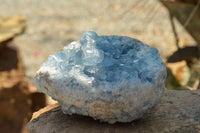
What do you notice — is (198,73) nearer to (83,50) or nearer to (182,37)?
(182,37)

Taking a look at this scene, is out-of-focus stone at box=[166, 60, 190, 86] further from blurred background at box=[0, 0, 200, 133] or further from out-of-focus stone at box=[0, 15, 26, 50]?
out-of-focus stone at box=[0, 15, 26, 50]

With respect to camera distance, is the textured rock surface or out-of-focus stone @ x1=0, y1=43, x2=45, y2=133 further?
out-of-focus stone @ x1=0, y1=43, x2=45, y2=133

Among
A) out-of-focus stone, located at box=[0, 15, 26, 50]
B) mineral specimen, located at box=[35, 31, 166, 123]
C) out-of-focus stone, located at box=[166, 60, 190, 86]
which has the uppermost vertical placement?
mineral specimen, located at box=[35, 31, 166, 123]

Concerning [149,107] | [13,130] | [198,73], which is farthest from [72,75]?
[198,73]

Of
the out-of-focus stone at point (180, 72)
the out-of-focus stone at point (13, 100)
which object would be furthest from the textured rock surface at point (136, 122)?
the out-of-focus stone at point (180, 72)

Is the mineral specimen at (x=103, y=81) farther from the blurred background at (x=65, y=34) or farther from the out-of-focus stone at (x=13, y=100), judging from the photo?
the out-of-focus stone at (x=13, y=100)

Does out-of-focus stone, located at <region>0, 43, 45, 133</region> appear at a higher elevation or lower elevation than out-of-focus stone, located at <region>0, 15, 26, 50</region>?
lower

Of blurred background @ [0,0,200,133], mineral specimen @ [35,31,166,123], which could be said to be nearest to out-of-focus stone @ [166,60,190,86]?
blurred background @ [0,0,200,133]
